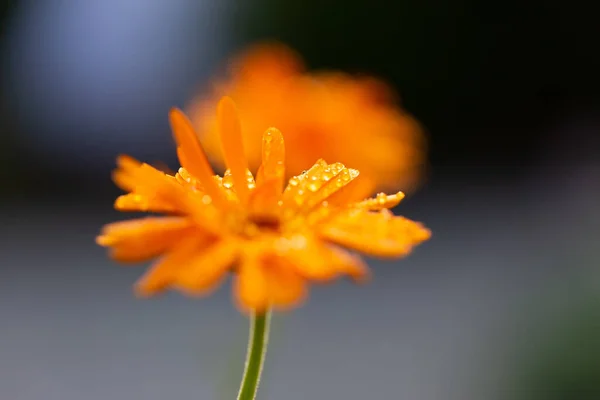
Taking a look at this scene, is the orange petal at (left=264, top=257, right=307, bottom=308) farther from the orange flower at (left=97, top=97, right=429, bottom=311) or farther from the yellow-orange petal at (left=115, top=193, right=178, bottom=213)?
the yellow-orange petal at (left=115, top=193, right=178, bottom=213)

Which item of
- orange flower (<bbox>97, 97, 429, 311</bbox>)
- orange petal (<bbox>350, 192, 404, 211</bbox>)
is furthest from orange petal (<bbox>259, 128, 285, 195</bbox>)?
orange petal (<bbox>350, 192, 404, 211</bbox>)

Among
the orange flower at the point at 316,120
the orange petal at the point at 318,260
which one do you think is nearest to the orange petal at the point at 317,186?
the orange petal at the point at 318,260

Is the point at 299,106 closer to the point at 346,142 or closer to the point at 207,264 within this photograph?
the point at 346,142

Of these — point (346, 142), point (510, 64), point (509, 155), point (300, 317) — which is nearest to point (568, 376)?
point (346, 142)

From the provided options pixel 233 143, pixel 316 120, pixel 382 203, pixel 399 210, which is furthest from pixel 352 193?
pixel 399 210

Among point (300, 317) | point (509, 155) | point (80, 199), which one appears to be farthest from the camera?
point (509, 155)
